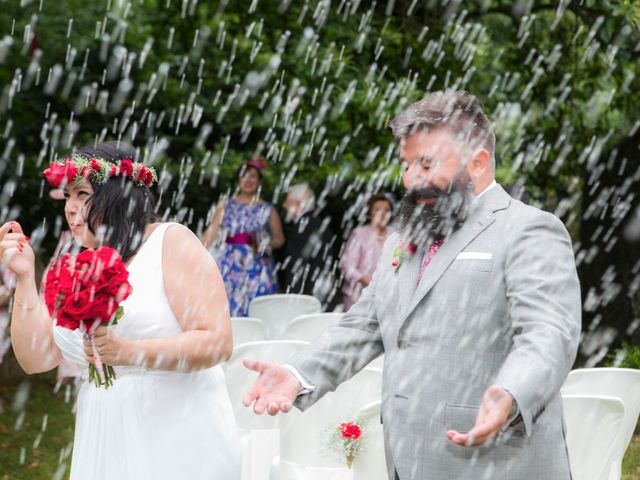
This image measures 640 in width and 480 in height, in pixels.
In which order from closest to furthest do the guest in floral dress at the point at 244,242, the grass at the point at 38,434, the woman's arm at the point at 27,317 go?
the woman's arm at the point at 27,317
the grass at the point at 38,434
the guest in floral dress at the point at 244,242

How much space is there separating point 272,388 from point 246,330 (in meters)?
3.47

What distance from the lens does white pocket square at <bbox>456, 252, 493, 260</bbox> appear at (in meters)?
2.57

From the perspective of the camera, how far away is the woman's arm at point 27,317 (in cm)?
323

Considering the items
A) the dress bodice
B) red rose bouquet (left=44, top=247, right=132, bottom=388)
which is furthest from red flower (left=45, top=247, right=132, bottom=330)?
the dress bodice

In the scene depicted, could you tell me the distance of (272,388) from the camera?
2.71 meters

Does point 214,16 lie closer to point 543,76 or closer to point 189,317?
point 543,76

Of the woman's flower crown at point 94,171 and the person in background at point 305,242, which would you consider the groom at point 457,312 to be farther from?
the person in background at point 305,242

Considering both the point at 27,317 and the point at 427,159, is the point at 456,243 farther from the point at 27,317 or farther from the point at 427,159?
the point at 27,317

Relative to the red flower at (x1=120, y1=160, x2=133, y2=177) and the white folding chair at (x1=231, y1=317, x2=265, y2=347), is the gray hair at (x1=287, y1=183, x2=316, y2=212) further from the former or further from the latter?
the red flower at (x1=120, y1=160, x2=133, y2=177)

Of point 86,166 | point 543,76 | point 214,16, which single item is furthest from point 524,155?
point 86,166

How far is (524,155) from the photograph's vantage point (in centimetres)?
1176

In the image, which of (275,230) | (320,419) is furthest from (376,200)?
(320,419)

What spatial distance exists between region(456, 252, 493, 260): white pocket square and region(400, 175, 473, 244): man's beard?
11cm

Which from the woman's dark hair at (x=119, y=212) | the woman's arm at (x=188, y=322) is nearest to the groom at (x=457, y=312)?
the woman's arm at (x=188, y=322)
